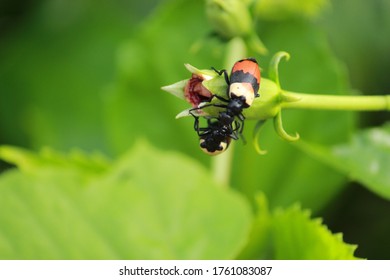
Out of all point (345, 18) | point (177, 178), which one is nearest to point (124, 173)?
point (177, 178)

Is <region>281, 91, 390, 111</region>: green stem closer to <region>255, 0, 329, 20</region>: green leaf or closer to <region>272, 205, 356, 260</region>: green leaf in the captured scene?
<region>272, 205, 356, 260</region>: green leaf

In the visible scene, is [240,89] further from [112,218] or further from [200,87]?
[112,218]

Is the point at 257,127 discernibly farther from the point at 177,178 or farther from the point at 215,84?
the point at 177,178

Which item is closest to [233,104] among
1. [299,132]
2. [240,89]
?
[240,89]

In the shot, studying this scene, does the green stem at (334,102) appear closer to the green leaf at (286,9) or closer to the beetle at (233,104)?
the beetle at (233,104)

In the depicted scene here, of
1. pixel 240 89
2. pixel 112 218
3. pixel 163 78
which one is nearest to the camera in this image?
pixel 240 89

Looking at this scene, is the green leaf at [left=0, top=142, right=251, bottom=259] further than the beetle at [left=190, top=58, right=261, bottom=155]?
Yes

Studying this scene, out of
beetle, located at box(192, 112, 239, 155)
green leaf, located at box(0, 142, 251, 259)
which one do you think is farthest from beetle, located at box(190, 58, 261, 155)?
green leaf, located at box(0, 142, 251, 259)
